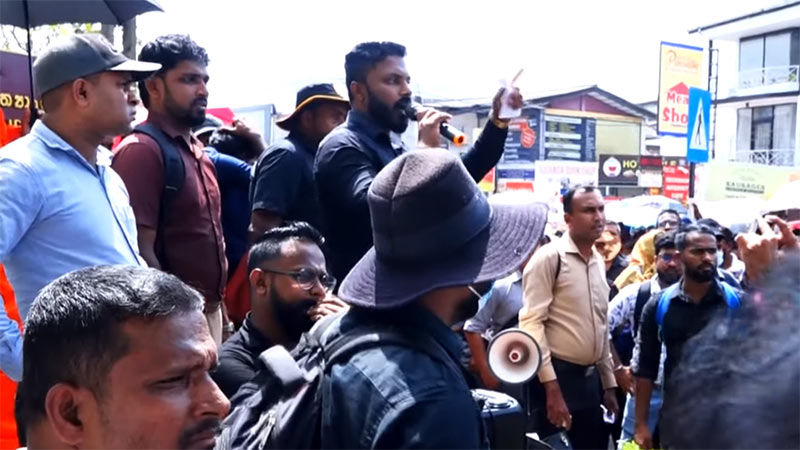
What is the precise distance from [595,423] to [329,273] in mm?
2527

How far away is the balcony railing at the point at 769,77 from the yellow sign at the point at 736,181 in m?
18.3

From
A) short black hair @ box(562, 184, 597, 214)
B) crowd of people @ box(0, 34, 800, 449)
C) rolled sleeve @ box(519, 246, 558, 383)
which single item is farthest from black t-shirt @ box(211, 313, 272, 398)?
short black hair @ box(562, 184, 597, 214)

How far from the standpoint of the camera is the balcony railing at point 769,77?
34.9 meters

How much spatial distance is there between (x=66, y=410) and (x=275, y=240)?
1.87m

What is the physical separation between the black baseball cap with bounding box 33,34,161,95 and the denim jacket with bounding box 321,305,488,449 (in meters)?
1.65

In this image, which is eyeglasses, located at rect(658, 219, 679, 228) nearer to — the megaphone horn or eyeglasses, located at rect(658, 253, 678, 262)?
eyeglasses, located at rect(658, 253, 678, 262)

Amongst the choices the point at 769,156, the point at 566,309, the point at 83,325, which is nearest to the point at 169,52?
the point at 83,325

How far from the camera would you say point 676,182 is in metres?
26.9

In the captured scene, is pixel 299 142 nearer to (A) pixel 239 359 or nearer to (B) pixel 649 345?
(A) pixel 239 359

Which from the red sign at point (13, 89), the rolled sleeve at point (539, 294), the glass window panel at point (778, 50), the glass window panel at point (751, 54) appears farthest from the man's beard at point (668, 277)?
the glass window panel at point (751, 54)

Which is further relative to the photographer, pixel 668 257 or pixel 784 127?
pixel 784 127

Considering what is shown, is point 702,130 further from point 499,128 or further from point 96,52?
point 96,52

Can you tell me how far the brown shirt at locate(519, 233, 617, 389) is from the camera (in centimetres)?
507

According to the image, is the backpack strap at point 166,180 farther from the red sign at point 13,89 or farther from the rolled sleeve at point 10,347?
the red sign at point 13,89
